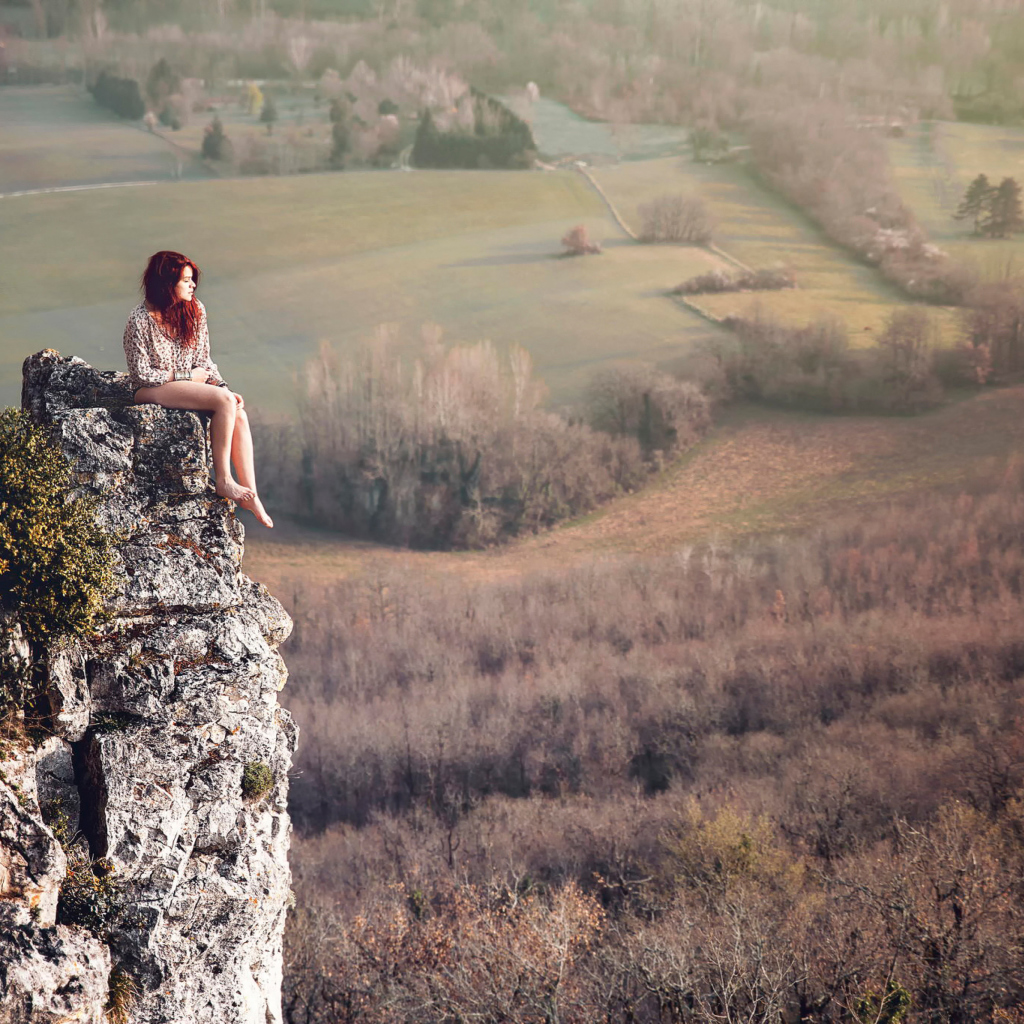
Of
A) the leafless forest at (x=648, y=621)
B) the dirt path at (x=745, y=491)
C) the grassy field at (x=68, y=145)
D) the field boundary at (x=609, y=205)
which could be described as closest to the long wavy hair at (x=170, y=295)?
the leafless forest at (x=648, y=621)

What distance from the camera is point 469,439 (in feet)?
213

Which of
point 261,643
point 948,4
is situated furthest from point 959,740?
point 948,4

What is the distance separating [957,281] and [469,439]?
30.0 m

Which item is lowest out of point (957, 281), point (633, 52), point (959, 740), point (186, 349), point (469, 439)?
point (959, 740)

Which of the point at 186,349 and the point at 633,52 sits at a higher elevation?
the point at 633,52

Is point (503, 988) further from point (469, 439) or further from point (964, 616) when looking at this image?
point (469, 439)

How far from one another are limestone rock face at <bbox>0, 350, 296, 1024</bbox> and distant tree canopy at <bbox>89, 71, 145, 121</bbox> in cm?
5769

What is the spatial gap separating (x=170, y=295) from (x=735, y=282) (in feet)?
191

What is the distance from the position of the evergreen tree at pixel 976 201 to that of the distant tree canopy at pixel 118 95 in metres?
49.3

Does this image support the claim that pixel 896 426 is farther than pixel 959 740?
Yes

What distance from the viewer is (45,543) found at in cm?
1353

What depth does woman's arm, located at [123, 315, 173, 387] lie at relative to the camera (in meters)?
13.9

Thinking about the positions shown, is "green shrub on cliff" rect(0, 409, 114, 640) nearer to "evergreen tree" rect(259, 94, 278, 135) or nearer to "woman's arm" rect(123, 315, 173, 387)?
"woman's arm" rect(123, 315, 173, 387)

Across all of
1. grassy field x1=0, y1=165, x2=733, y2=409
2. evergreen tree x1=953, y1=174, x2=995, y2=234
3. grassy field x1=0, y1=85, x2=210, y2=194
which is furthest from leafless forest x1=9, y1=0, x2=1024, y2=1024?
evergreen tree x1=953, y1=174, x2=995, y2=234
